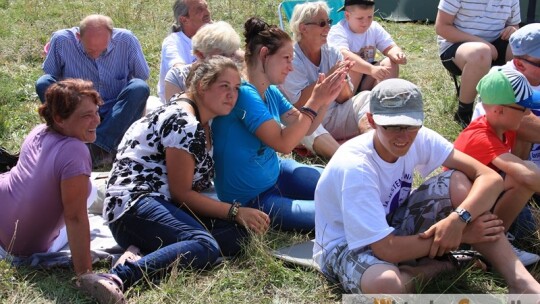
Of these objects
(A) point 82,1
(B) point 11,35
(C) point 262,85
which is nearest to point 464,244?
(C) point 262,85

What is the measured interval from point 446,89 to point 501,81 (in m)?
3.02

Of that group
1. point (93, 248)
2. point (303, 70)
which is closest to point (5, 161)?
point (93, 248)

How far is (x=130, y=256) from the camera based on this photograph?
342 cm

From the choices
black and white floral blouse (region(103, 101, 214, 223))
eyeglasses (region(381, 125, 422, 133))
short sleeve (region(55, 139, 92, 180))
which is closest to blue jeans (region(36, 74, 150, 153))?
black and white floral blouse (region(103, 101, 214, 223))

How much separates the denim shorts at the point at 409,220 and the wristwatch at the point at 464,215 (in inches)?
6.3

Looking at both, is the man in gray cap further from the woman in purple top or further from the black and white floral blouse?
the woman in purple top

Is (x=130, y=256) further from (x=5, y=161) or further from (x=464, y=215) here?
(x=464, y=215)

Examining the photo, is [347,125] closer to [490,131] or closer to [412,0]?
[490,131]

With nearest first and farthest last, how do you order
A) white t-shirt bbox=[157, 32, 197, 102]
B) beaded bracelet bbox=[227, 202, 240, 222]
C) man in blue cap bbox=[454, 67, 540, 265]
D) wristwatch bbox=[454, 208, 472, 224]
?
wristwatch bbox=[454, 208, 472, 224] → man in blue cap bbox=[454, 67, 540, 265] → beaded bracelet bbox=[227, 202, 240, 222] → white t-shirt bbox=[157, 32, 197, 102]

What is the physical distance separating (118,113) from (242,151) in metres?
1.45

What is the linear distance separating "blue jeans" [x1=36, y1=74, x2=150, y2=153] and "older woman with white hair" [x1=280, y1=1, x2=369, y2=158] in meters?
1.00

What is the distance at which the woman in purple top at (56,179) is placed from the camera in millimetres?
3221

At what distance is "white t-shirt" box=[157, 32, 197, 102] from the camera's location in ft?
16.9

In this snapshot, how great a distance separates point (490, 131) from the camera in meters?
3.49
